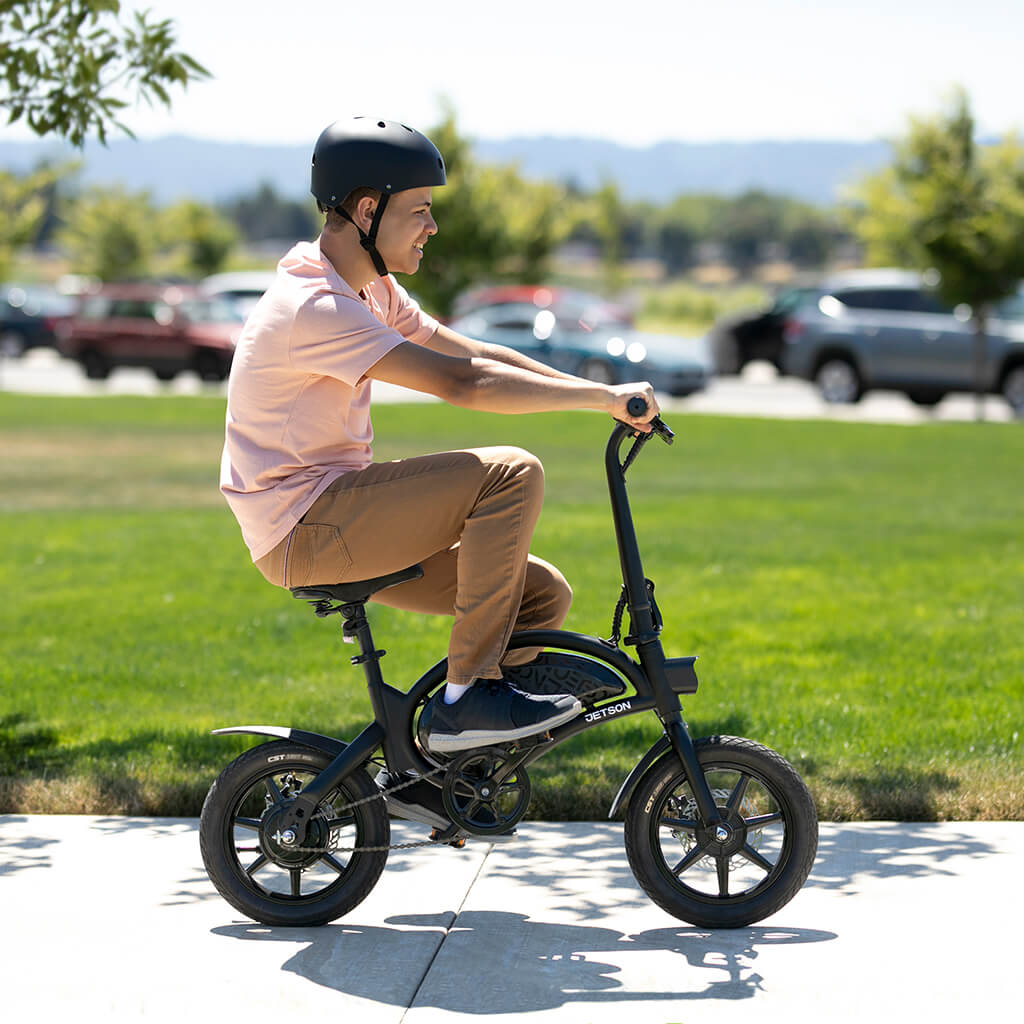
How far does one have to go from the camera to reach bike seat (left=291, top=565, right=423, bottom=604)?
4.30m

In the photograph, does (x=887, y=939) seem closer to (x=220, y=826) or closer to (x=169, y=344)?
(x=220, y=826)

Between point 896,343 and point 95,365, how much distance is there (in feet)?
55.3

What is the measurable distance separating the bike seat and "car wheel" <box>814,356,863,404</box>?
2182 cm

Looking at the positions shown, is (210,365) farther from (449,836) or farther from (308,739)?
(449,836)

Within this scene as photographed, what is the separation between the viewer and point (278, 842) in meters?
4.39

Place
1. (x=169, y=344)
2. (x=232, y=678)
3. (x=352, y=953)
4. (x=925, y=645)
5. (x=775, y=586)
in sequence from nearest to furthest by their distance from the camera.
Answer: (x=352, y=953) < (x=232, y=678) < (x=925, y=645) < (x=775, y=586) < (x=169, y=344)

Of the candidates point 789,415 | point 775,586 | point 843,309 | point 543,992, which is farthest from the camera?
point 843,309

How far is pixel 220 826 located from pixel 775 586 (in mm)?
5945

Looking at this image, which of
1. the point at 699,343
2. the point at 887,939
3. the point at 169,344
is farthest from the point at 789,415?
the point at 887,939

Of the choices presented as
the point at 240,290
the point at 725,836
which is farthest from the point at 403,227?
the point at 240,290

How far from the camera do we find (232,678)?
24.9 feet

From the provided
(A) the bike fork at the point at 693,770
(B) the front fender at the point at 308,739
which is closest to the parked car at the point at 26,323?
(B) the front fender at the point at 308,739

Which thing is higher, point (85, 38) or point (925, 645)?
point (85, 38)

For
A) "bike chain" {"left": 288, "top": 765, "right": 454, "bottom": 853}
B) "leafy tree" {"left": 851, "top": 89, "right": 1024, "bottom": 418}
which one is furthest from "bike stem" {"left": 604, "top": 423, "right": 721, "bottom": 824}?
"leafy tree" {"left": 851, "top": 89, "right": 1024, "bottom": 418}
